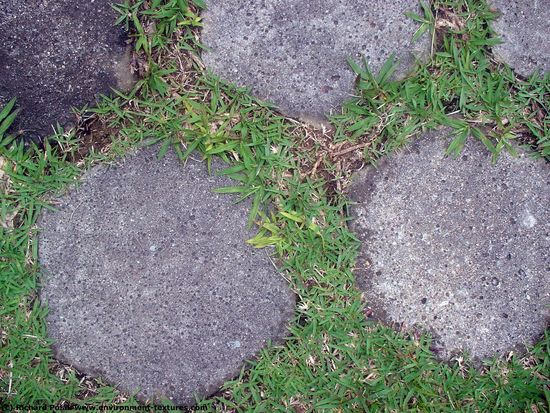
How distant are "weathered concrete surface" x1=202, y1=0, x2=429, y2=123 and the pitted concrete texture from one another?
1.48 feet

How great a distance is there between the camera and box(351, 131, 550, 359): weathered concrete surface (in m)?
2.05

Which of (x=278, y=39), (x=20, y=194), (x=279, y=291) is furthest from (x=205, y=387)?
(x=278, y=39)

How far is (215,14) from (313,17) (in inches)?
15.1

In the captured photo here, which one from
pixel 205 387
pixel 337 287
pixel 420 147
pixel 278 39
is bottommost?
pixel 205 387

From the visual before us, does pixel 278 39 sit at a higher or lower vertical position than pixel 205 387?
higher

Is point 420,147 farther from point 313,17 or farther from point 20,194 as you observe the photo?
point 20,194

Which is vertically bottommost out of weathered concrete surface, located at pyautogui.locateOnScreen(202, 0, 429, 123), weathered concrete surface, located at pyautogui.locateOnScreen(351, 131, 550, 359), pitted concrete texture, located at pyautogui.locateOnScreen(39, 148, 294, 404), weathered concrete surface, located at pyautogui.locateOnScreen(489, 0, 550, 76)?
pitted concrete texture, located at pyautogui.locateOnScreen(39, 148, 294, 404)

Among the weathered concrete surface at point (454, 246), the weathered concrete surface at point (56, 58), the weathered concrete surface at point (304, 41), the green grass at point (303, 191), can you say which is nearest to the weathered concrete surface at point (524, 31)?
the green grass at point (303, 191)

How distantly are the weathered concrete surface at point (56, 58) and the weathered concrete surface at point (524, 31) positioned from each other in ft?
4.84

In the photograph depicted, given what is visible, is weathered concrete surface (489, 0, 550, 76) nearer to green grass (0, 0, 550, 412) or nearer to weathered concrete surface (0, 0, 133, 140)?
green grass (0, 0, 550, 412)

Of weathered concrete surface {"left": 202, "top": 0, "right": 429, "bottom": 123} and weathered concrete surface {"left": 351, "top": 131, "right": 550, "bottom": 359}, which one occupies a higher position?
weathered concrete surface {"left": 202, "top": 0, "right": 429, "bottom": 123}

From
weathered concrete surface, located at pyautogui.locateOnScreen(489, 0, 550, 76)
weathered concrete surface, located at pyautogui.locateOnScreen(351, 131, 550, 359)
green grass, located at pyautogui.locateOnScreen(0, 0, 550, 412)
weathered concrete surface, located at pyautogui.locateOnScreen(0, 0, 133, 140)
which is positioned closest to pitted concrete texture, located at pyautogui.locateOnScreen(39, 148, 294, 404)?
green grass, located at pyautogui.locateOnScreen(0, 0, 550, 412)

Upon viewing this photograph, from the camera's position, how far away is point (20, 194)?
6.71 ft

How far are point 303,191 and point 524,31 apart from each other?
107 cm
